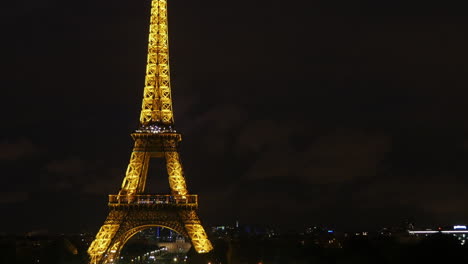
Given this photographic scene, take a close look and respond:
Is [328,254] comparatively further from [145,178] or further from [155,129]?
[155,129]

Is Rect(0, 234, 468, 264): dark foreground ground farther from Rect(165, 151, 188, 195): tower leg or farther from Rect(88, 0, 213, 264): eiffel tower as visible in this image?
Rect(165, 151, 188, 195): tower leg

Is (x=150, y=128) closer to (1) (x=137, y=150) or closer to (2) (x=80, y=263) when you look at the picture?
(1) (x=137, y=150)

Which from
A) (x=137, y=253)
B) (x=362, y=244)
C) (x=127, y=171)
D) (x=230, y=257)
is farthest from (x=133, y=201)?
(x=137, y=253)

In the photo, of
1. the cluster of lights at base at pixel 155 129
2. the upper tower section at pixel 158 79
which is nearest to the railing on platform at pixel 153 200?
the cluster of lights at base at pixel 155 129

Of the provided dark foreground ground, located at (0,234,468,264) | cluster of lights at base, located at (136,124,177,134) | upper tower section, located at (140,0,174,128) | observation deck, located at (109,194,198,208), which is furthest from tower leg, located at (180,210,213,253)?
upper tower section, located at (140,0,174,128)

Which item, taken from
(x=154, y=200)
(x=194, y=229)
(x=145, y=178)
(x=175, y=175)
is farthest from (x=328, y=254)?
(x=145, y=178)

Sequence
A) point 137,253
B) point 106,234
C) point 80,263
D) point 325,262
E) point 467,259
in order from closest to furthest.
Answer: point 467,259 → point 325,262 → point 106,234 → point 80,263 → point 137,253

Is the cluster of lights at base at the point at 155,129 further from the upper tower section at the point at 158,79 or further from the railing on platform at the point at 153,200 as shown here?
the railing on platform at the point at 153,200
